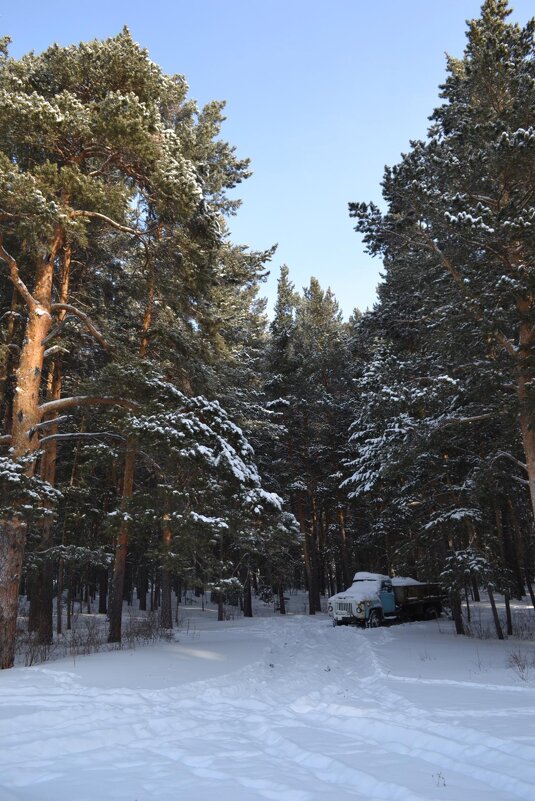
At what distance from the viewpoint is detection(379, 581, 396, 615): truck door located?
20109 millimetres

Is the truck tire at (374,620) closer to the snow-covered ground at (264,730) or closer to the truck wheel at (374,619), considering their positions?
the truck wheel at (374,619)

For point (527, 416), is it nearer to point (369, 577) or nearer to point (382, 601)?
point (382, 601)

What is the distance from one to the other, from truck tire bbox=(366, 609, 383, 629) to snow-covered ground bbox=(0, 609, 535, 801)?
8646 mm

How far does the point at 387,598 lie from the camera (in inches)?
801

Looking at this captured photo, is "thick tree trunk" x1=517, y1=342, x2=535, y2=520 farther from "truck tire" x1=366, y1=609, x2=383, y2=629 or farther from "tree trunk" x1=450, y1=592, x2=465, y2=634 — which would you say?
"truck tire" x1=366, y1=609, x2=383, y2=629

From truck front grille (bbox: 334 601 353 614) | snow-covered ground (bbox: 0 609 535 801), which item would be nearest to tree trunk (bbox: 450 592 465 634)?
truck front grille (bbox: 334 601 353 614)

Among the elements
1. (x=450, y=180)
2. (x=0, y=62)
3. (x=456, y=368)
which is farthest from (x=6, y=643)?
(x=450, y=180)

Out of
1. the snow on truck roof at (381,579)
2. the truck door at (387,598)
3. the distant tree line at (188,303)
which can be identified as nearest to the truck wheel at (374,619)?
the truck door at (387,598)

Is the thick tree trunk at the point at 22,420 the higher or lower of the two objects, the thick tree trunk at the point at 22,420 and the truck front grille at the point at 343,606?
the higher

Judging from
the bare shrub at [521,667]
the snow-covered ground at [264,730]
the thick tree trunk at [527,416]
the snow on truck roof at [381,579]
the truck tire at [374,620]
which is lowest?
the truck tire at [374,620]

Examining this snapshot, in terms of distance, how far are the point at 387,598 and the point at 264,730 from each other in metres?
15.6

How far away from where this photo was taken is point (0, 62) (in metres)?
11.1

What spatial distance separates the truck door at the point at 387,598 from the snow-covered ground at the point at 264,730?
928cm

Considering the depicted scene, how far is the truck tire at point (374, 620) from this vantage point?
1934 cm
